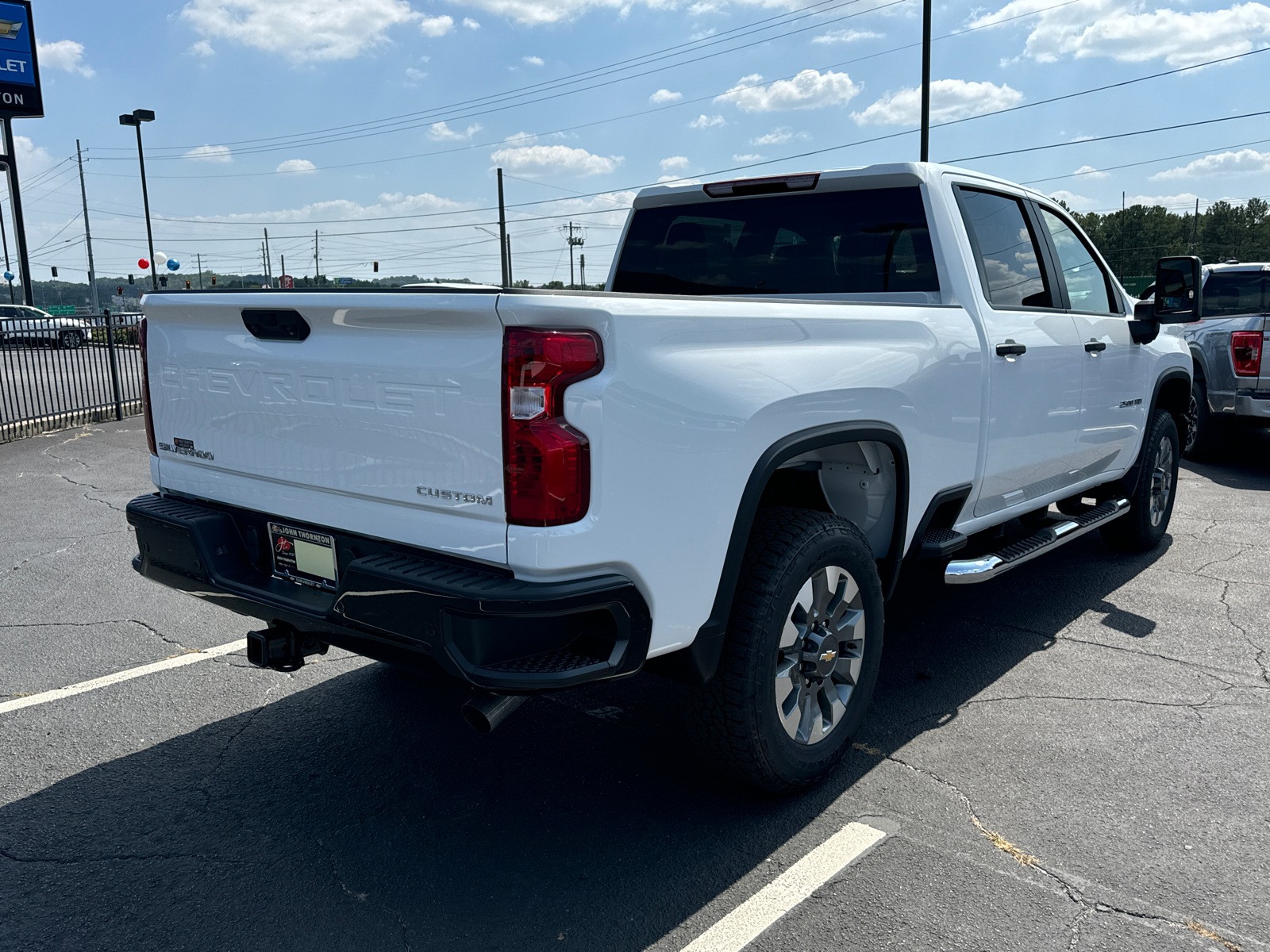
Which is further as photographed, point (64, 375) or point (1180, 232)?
point (1180, 232)

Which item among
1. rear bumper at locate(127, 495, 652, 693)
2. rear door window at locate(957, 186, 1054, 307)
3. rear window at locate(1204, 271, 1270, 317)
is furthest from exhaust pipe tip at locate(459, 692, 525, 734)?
rear window at locate(1204, 271, 1270, 317)

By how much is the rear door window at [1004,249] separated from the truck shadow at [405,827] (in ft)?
5.61

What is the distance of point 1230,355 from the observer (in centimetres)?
906

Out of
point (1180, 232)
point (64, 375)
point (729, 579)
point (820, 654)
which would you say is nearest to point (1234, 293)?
point (820, 654)

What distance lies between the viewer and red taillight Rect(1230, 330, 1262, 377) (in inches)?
349

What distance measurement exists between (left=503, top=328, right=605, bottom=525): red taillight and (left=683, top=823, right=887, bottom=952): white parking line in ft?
3.76

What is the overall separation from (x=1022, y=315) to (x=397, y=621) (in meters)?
3.06

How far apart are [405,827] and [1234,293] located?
33.7 ft

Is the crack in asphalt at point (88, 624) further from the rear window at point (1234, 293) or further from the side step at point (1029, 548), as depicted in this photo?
the rear window at point (1234, 293)

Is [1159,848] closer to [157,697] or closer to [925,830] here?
[925,830]

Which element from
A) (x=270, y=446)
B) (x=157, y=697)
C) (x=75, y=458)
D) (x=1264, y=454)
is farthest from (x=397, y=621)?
(x=1264, y=454)

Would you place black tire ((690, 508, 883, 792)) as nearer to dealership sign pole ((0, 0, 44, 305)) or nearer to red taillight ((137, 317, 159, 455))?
red taillight ((137, 317, 159, 455))

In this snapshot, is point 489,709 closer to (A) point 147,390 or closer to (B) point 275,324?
(B) point 275,324

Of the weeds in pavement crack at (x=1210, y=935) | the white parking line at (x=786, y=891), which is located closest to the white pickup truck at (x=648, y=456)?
the white parking line at (x=786, y=891)
